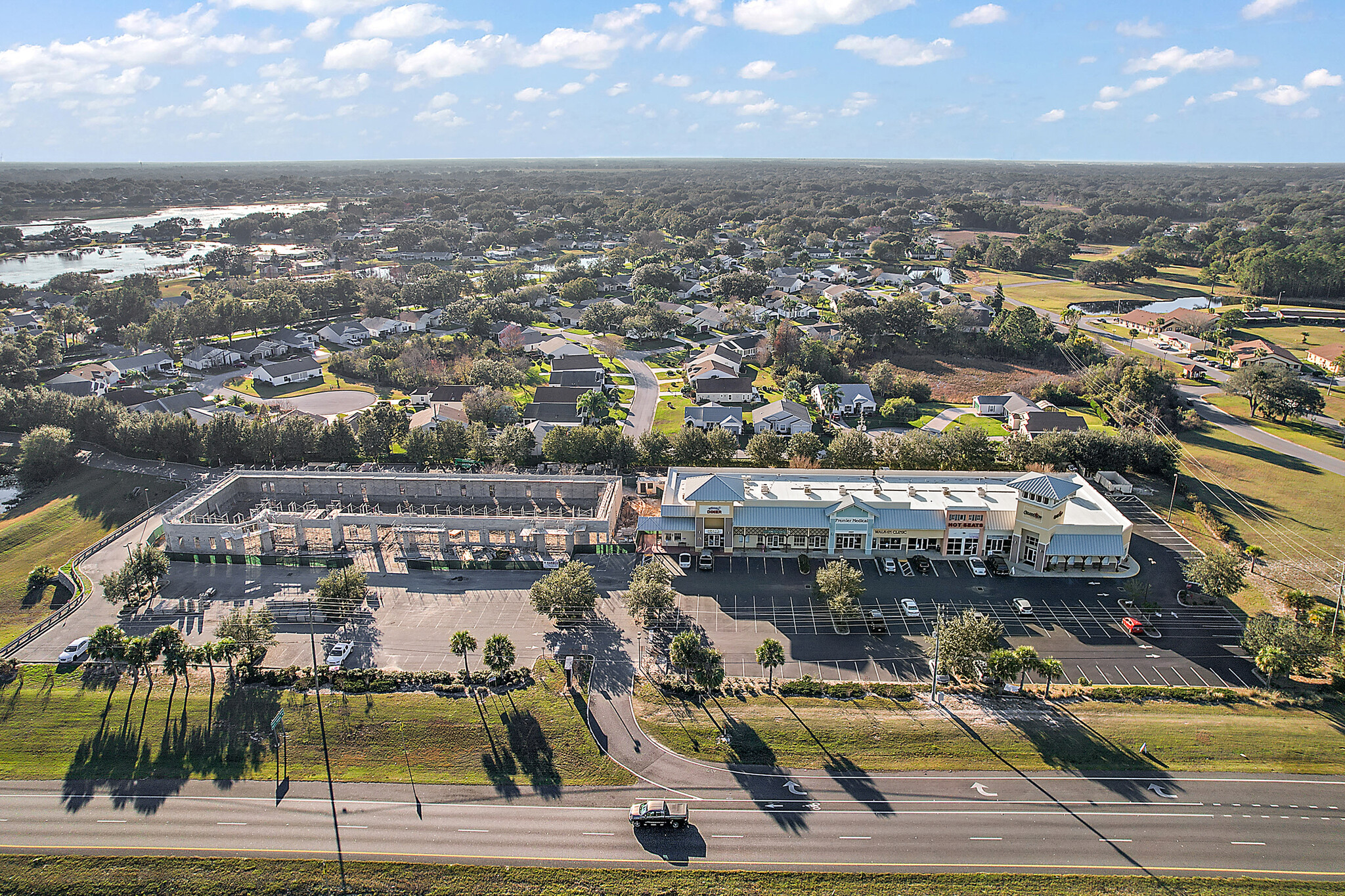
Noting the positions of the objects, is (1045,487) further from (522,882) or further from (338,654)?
(338,654)

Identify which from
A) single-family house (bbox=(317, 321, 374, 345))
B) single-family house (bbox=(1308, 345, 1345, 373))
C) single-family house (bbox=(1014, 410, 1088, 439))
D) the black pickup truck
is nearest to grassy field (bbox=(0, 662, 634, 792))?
the black pickup truck

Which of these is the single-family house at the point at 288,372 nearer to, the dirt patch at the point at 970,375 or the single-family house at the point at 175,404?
the single-family house at the point at 175,404

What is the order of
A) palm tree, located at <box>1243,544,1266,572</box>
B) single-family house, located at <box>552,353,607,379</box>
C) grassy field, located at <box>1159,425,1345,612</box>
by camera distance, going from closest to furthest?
grassy field, located at <box>1159,425,1345,612</box>
palm tree, located at <box>1243,544,1266,572</box>
single-family house, located at <box>552,353,607,379</box>

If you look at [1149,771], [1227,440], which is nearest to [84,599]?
[1149,771]

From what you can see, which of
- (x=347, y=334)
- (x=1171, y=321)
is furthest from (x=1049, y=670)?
(x=347, y=334)

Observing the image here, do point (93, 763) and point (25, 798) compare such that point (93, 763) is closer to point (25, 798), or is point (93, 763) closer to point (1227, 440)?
point (25, 798)

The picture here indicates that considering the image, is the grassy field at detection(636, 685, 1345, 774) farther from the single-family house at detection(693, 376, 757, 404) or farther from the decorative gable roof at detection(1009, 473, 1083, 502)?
the single-family house at detection(693, 376, 757, 404)
